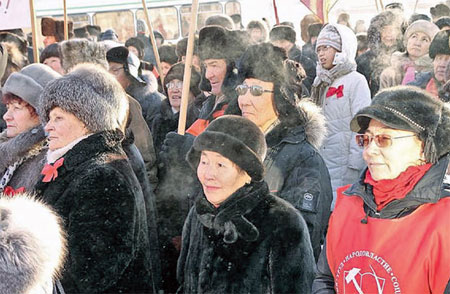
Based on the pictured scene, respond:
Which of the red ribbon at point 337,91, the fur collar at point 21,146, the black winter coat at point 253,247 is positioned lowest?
the black winter coat at point 253,247

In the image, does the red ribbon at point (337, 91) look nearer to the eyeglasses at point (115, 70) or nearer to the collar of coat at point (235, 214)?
the eyeglasses at point (115, 70)

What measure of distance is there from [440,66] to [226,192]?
3155 mm

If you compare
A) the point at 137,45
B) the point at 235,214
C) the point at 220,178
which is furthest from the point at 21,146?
the point at 137,45

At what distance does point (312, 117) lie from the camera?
4082mm

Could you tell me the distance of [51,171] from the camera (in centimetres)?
351

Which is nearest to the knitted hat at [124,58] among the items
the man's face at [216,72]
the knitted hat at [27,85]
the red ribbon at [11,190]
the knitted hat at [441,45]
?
the man's face at [216,72]

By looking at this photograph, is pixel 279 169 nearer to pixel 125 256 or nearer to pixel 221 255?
pixel 221 255

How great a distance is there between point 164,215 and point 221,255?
64.3 inches

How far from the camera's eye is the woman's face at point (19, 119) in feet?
13.6

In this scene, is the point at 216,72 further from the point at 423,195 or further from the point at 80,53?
the point at 423,195

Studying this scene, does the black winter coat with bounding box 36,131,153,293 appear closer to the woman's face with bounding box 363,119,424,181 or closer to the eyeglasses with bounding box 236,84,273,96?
the eyeglasses with bounding box 236,84,273,96

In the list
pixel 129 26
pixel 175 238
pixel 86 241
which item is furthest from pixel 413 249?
pixel 129 26

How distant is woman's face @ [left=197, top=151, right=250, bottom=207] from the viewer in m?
3.34

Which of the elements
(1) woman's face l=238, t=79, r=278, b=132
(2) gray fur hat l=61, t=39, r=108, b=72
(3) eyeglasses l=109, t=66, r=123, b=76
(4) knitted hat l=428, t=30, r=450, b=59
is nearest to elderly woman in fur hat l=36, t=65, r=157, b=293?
(1) woman's face l=238, t=79, r=278, b=132
